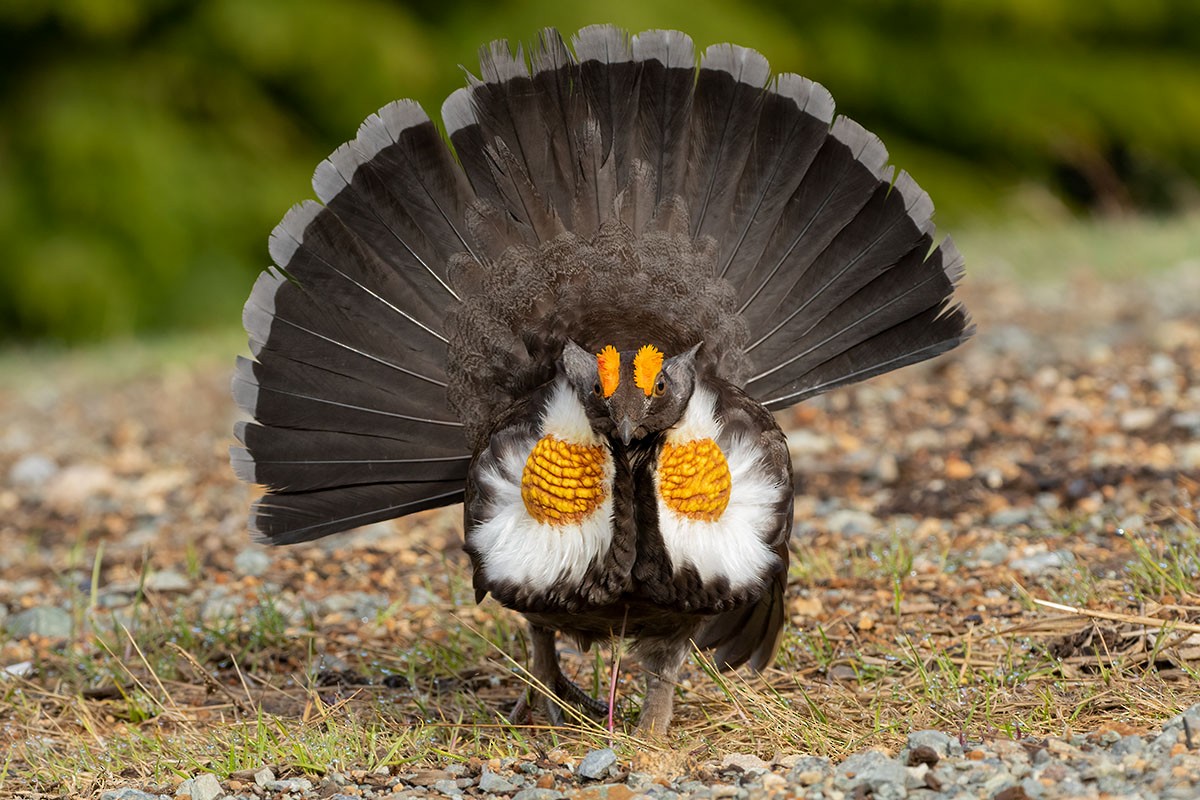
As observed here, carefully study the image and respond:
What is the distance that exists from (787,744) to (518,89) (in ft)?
7.10

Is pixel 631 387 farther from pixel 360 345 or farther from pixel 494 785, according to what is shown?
pixel 360 345

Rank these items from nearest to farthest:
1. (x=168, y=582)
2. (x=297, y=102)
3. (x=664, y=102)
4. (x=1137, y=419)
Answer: (x=664, y=102), (x=168, y=582), (x=1137, y=419), (x=297, y=102)

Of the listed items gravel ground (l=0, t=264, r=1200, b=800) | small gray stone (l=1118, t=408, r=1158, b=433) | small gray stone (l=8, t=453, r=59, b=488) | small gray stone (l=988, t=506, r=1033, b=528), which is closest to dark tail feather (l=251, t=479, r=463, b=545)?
gravel ground (l=0, t=264, r=1200, b=800)

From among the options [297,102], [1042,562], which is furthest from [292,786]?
[297,102]

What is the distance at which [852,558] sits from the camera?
5.30 m

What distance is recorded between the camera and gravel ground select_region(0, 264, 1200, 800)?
3.53 meters

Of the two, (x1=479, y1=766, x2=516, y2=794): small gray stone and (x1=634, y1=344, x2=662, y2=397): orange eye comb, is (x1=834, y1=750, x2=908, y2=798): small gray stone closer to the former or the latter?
(x1=479, y1=766, x2=516, y2=794): small gray stone

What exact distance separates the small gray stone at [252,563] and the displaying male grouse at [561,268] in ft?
3.78

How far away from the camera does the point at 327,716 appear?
13.3ft

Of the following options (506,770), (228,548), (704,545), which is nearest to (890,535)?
(704,545)

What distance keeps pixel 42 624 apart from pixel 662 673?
2418mm

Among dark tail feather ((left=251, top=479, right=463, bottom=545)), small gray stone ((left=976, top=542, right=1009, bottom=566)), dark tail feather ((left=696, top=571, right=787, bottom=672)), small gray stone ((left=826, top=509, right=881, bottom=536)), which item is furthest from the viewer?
small gray stone ((left=826, top=509, right=881, bottom=536))

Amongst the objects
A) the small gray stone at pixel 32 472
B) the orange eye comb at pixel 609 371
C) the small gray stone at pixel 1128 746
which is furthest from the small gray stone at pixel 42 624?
the small gray stone at pixel 1128 746

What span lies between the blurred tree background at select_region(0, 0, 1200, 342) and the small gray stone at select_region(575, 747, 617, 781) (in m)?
9.26
